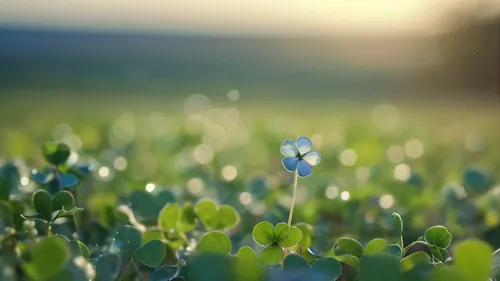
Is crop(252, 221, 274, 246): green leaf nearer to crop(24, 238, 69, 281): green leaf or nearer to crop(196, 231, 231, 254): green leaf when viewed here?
crop(196, 231, 231, 254): green leaf

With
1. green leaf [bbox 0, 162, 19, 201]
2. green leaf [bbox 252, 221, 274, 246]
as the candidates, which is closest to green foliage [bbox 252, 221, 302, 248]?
green leaf [bbox 252, 221, 274, 246]

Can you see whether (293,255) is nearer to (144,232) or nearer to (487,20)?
(144,232)

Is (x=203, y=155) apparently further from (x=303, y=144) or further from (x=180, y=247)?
(x=303, y=144)

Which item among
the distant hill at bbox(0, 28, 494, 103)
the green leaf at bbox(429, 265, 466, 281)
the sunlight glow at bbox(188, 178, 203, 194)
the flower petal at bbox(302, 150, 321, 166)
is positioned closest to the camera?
the green leaf at bbox(429, 265, 466, 281)

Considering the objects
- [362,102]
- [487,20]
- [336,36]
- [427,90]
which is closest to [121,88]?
[362,102]

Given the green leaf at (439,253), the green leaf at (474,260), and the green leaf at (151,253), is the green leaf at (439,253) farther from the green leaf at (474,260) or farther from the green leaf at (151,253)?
the green leaf at (151,253)

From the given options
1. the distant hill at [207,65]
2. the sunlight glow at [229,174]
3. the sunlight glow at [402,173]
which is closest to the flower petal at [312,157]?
the sunlight glow at [402,173]
